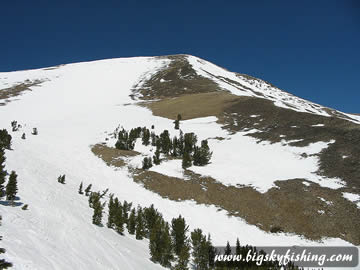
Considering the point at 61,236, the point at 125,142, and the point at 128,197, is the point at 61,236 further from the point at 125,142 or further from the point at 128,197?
the point at 125,142

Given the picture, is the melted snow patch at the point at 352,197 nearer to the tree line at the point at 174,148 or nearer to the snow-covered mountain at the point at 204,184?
the snow-covered mountain at the point at 204,184

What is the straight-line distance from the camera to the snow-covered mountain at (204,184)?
7.91 m

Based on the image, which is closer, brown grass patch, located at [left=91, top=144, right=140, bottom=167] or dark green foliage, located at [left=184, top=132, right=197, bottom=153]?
brown grass patch, located at [left=91, top=144, right=140, bottom=167]

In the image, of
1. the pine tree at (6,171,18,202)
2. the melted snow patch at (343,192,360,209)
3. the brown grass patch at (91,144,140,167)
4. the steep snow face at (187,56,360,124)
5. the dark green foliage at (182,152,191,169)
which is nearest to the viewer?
the pine tree at (6,171,18,202)

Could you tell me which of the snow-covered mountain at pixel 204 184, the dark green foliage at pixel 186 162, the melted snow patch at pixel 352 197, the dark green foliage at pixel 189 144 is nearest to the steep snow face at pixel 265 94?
the snow-covered mountain at pixel 204 184

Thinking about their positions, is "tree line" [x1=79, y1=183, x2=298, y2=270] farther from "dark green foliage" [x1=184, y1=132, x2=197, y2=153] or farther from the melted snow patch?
"dark green foliage" [x1=184, y1=132, x2=197, y2=153]

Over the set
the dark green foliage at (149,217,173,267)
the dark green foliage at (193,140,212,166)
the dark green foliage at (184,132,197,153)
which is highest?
the dark green foliage at (184,132,197,153)

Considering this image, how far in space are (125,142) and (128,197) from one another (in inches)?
376

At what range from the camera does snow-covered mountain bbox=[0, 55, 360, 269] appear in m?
7.91

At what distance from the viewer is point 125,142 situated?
23875mm

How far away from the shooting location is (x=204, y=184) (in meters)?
16.2

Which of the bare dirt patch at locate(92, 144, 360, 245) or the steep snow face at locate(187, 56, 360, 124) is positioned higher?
the steep snow face at locate(187, 56, 360, 124)

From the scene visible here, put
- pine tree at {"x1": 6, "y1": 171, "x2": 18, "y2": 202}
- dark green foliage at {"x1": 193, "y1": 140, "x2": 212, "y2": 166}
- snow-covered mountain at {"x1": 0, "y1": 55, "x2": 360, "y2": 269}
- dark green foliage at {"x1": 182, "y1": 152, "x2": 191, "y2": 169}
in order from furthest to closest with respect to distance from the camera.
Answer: dark green foliage at {"x1": 193, "y1": 140, "x2": 212, "y2": 166}, dark green foliage at {"x1": 182, "y1": 152, "x2": 191, "y2": 169}, pine tree at {"x1": 6, "y1": 171, "x2": 18, "y2": 202}, snow-covered mountain at {"x1": 0, "y1": 55, "x2": 360, "y2": 269}

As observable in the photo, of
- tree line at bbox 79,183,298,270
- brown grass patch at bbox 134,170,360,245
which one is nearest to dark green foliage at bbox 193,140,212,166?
brown grass patch at bbox 134,170,360,245
